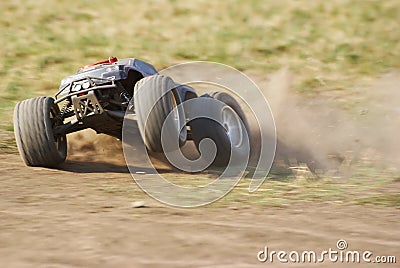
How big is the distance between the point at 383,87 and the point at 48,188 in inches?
280

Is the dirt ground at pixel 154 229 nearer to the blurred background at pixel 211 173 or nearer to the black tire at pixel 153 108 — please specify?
the blurred background at pixel 211 173

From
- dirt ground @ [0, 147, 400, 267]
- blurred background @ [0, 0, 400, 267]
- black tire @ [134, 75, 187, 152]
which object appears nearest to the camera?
dirt ground @ [0, 147, 400, 267]

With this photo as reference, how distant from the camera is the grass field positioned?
12953mm

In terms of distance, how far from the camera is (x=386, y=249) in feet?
15.5

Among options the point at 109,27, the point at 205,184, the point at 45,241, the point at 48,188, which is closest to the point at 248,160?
the point at 205,184

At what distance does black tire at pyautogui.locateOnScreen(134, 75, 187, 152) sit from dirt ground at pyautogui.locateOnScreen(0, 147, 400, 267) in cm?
51

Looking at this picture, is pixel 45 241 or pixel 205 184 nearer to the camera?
pixel 45 241

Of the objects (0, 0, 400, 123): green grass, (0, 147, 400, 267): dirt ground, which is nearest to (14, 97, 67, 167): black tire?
(0, 147, 400, 267): dirt ground

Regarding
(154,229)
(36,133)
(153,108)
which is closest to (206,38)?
(36,133)

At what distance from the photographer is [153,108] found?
21.5 ft

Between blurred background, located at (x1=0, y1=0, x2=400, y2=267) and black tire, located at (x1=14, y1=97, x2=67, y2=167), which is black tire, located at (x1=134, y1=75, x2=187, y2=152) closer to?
blurred background, located at (x1=0, y1=0, x2=400, y2=267)

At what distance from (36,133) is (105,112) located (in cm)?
68

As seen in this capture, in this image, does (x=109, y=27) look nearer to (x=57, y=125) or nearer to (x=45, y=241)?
(x=57, y=125)

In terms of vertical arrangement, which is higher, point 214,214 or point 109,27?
point 109,27
